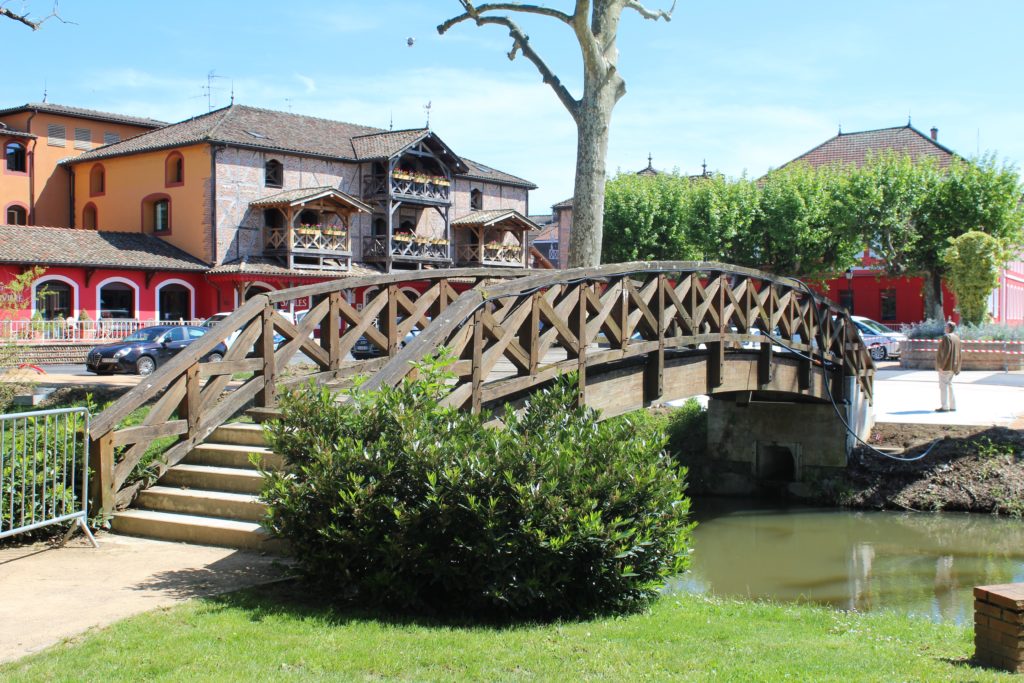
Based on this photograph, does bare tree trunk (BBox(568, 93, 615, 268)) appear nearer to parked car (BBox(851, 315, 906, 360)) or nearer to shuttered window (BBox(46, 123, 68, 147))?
parked car (BBox(851, 315, 906, 360))

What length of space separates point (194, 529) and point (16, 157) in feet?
144

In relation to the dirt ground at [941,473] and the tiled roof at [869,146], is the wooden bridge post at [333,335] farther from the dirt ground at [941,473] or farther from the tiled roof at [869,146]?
the tiled roof at [869,146]

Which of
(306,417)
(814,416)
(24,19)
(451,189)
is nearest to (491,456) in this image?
(306,417)

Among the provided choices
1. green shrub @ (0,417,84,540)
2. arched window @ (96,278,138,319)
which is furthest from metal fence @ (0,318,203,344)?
green shrub @ (0,417,84,540)

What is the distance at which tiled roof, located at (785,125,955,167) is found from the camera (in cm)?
5022

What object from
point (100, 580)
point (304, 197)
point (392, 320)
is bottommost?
point (100, 580)

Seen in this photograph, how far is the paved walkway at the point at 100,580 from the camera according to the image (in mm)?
5727

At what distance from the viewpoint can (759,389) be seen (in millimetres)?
14812

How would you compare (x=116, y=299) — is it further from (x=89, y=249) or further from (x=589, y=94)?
(x=589, y=94)

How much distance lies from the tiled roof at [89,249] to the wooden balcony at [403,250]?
8844mm

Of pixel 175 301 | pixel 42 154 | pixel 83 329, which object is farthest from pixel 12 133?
pixel 83 329

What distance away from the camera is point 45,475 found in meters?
7.49

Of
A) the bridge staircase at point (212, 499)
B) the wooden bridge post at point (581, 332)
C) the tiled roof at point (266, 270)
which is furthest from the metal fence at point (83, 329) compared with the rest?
the wooden bridge post at point (581, 332)

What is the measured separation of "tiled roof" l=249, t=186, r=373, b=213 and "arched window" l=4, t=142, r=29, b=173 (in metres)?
12.3
